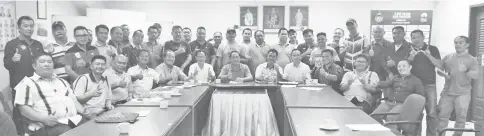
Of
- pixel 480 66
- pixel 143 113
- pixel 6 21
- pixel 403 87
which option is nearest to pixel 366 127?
pixel 143 113

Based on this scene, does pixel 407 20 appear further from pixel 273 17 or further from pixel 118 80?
pixel 118 80

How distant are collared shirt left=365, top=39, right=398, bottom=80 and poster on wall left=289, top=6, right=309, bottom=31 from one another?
12.7ft

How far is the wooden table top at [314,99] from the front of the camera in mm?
3582

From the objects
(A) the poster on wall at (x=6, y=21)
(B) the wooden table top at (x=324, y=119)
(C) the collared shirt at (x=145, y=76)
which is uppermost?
(A) the poster on wall at (x=6, y=21)

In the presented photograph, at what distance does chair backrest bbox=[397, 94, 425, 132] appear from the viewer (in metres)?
3.50

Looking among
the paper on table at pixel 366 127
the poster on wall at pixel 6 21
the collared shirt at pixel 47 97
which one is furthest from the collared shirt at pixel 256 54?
the paper on table at pixel 366 127

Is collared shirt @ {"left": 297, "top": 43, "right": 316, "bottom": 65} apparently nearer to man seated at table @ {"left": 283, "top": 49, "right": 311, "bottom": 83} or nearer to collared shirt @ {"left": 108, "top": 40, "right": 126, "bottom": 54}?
man seated at table @ {"left": 283, "top": 49, "right": 311, "bottom": 83}

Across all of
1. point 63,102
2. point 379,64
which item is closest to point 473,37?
point 379,64

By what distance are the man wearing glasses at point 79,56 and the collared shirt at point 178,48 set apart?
160 centimetres

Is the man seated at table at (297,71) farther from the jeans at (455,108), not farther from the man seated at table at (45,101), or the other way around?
the man seated at table at (45,101)

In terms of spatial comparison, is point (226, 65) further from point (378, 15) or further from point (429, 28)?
point (429, 28)

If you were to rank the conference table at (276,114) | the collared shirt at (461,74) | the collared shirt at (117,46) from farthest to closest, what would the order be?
1. the collared shirt at (117,46)
2. the collared shirt at (461,74)
3. the conference table at (276,114)

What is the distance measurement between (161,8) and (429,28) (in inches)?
243

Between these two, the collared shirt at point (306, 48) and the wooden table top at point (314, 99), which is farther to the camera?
the collared shirt at point (306, 48)
